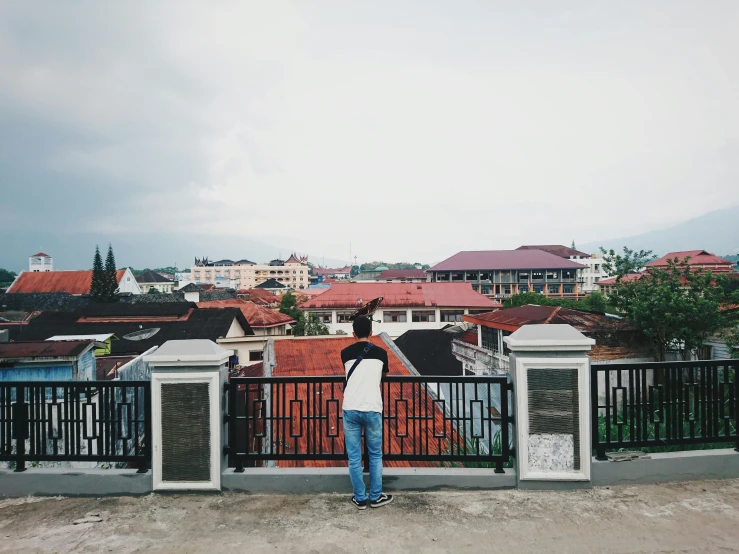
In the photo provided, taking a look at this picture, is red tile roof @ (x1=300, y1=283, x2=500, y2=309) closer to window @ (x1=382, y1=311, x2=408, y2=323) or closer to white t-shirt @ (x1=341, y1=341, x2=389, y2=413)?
window @ (x1=382, y1=311, x2=408, y2=323)

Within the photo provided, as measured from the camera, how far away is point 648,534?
3.15m

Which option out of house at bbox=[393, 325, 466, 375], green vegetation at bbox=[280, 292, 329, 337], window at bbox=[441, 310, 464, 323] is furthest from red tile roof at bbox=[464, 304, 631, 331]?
window at bbox=[441, 310, 464, 323]

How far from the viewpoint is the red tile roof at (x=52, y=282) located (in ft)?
259

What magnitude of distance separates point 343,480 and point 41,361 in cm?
632

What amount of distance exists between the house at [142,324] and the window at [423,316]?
15.3m

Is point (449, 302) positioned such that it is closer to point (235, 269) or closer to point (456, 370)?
point (456, 370)

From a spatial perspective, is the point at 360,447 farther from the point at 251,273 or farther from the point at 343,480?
the point at 251,273

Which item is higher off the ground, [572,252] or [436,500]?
[572,252]

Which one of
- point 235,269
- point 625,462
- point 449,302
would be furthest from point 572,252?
point 625,462

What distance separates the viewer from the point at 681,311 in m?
15.3

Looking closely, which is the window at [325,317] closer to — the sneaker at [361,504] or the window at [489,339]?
the window at [489,339]

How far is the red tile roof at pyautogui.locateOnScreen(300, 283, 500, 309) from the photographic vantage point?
40.5 metres

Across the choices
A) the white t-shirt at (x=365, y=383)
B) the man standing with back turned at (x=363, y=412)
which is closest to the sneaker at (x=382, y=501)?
the man standing with back turned at (x=363, y=412)

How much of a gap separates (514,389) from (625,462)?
1.12m
